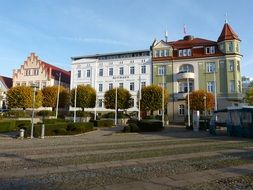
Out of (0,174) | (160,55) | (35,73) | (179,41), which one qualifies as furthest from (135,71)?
(0,174)

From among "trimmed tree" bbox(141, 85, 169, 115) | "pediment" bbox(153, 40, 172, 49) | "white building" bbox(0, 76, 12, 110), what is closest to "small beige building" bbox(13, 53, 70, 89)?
"white building" bbox(0, 76, 12, 110)

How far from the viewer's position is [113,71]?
225 ft

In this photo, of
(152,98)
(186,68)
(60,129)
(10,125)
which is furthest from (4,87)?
(60,129)

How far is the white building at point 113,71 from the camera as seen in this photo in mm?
65875

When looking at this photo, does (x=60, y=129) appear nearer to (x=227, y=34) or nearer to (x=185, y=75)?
(x=185, y=75)

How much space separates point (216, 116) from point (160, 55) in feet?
105

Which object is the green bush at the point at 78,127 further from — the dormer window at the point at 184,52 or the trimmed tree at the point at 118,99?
the dormer window at the point at 184,52

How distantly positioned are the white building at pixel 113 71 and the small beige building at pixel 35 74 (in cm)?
830

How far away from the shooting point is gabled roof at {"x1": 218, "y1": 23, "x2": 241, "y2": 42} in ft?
193

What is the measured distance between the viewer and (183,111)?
60.8m

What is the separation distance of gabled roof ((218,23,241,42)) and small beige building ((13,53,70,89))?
41.7 metres

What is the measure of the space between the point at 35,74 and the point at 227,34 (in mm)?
49750

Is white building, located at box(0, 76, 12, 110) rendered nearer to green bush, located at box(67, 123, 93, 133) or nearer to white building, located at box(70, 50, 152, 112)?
white building, located at box(70, 50, 152, 112)

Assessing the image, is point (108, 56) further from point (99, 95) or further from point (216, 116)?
point (216, 116)
